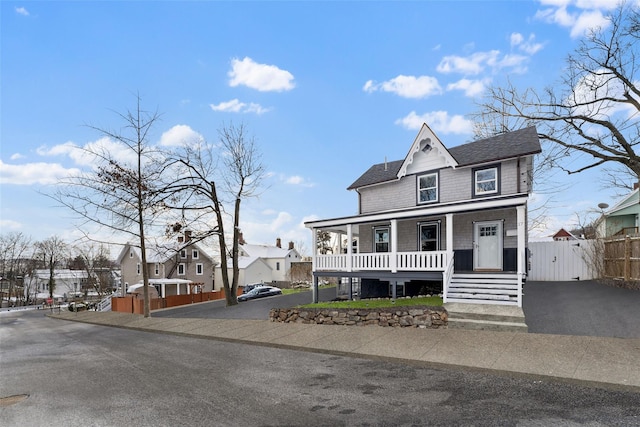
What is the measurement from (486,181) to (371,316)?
8489 mm

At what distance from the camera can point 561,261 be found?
702 inches

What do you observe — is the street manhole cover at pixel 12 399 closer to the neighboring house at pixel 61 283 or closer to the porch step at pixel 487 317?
the porch step at pixel 487 317

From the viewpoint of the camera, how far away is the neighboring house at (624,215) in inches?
933

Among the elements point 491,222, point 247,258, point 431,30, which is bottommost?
point 247,258

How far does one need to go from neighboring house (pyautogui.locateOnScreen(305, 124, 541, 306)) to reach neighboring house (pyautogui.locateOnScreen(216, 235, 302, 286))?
32.9m

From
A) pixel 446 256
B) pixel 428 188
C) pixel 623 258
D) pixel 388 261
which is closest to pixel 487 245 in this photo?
pixel 446 256

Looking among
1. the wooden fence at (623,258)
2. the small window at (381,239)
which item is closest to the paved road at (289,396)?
the small window at (381,239)

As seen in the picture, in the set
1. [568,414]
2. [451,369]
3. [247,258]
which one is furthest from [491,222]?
[247,258]

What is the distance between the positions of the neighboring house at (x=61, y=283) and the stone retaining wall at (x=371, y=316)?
75559mm

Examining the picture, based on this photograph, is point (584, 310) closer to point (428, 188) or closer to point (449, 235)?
point (449, 235)

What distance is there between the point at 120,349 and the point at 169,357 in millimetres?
2942

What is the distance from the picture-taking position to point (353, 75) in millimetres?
17094

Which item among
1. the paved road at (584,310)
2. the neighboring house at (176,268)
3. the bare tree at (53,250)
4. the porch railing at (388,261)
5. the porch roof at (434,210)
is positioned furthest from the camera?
the bare tree at (53,250)

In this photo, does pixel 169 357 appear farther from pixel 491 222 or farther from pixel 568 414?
pixel 491 222
